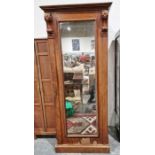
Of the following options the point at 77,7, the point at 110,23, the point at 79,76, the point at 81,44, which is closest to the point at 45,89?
the point at 79,76

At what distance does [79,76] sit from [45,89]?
547mm

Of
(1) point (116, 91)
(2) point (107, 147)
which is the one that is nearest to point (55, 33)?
(1) point (116, 91)

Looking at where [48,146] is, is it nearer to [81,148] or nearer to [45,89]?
[81,148]

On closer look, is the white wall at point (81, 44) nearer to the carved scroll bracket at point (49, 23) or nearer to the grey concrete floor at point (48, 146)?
the carved scroll bracket at point (49, 23)

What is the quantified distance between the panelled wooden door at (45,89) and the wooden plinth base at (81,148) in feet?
1.13

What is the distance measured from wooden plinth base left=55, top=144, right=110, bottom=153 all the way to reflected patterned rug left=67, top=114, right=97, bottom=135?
16cm

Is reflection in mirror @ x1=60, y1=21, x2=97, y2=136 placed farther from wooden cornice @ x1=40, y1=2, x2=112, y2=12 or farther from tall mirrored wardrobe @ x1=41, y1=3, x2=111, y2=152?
wooden cornice @ x1=40, y1=2, x2=112, y2=12

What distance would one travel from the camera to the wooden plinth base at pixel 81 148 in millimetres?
1919

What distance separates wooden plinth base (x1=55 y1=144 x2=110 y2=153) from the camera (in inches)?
75.5

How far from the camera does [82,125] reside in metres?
1.98
